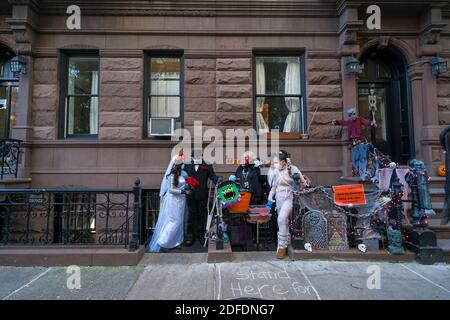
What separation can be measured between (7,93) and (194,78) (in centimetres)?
576

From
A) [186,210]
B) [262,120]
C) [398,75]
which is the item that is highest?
[398,75]

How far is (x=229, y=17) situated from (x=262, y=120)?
10.4 feet

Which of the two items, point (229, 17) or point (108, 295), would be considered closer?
point (108, 295)

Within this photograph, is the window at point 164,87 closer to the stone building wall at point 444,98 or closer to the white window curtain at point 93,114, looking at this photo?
the white window curtain at point 93,114

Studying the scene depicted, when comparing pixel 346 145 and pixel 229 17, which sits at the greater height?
pixel 229 17

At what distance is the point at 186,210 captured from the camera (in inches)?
291

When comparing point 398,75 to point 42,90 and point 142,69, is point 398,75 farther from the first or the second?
point 42,90

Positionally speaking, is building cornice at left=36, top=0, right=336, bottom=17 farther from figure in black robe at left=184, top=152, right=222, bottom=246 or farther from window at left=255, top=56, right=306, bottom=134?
figure in black robe at left=184, top=152, right=222, bottom=246

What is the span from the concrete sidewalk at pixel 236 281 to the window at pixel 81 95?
14.6ft

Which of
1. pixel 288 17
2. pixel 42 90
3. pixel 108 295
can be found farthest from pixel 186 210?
pixel 288 17

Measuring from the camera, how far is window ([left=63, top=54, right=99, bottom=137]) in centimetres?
891

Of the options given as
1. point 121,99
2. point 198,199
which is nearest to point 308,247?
point 198,199

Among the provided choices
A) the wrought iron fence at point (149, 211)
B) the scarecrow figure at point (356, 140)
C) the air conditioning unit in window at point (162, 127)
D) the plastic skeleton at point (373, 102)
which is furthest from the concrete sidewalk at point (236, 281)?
the plastic skeleton at point (373, 102)
